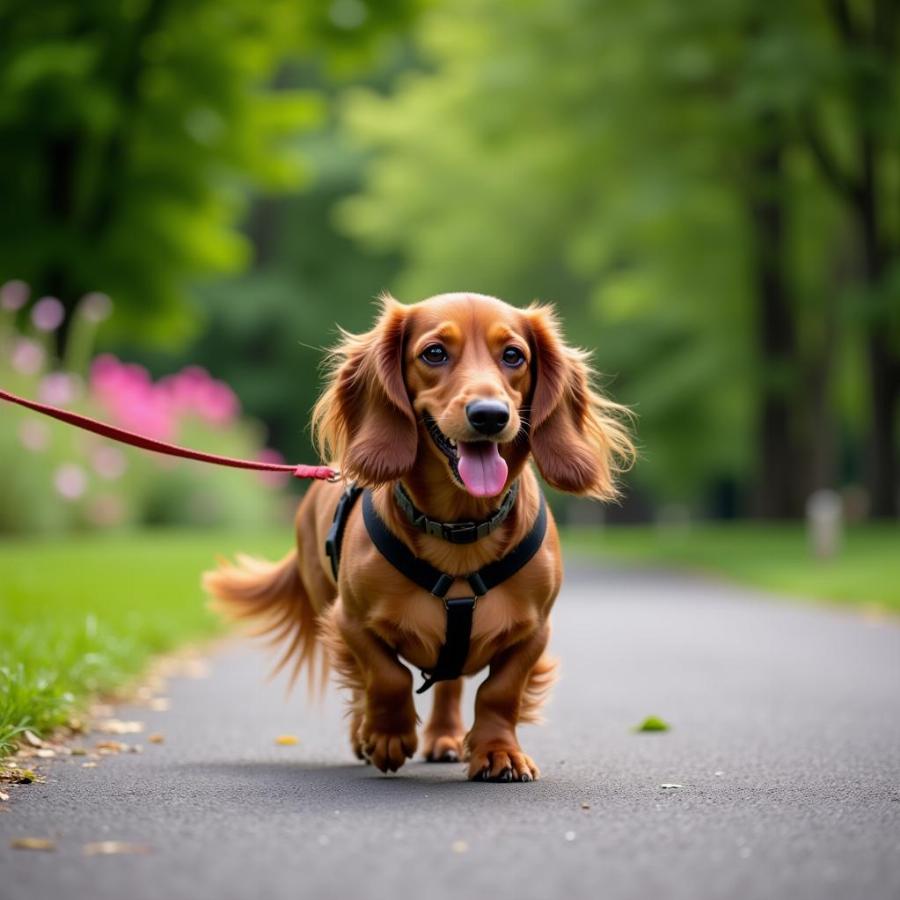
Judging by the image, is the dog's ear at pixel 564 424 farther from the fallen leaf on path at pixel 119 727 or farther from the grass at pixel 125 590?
the fallen leaf on path at pixel 119 727

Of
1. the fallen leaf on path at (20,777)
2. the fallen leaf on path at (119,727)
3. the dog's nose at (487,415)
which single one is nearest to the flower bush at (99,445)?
the fallen leaf on path at (119,727)

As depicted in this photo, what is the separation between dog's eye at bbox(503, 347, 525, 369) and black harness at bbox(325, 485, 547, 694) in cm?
49

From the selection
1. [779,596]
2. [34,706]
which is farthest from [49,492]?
[34,706]

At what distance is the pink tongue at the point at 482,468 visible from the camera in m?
4.16

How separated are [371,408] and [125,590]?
5.97m

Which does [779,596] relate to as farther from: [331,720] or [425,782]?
[425,782]

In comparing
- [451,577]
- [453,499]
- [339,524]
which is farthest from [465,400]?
[339,524]

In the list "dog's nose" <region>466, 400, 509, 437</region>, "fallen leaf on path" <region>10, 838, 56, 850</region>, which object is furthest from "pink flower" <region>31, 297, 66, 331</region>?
"fallen leaf on path" <region>10, 838, 56, 850</region>

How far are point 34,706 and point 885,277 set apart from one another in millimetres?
16459

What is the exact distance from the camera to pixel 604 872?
10.1 feet

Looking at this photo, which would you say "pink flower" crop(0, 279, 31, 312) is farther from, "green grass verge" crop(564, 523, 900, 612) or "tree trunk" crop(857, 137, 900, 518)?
"tree trunk" crop(857, 137, 900, 518)

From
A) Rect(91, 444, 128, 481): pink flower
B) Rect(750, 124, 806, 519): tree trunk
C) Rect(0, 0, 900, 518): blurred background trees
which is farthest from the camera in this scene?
Rect(750, 124, 806, 519): tree trunk

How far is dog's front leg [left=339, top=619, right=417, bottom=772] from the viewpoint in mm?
4441

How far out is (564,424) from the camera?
182 inches
